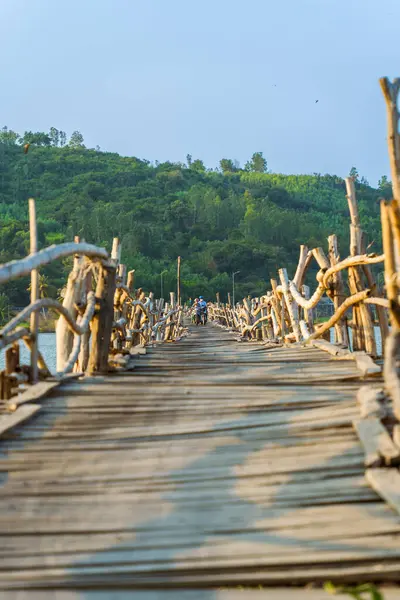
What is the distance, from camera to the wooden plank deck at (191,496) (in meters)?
2.13

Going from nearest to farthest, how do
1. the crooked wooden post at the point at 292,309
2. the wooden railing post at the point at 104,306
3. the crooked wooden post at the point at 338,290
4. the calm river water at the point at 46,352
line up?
the wooden railing post at the point at 104,306
the crooked wooden post at the point at 338,290
the crooked wooden post at the point at 292,309
the calm river water at the point at 46,352

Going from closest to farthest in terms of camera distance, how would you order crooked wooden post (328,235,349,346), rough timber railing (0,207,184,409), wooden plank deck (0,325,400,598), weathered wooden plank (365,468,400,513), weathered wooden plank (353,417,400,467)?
wooden plank deck (0,325,400,598) < weathered wooden plank (365,468,400,513) < weathered wooden plank (353,417,400,467) < rough timber railing (0,207,184,409) < crooked wooden post (328,235,349,346)

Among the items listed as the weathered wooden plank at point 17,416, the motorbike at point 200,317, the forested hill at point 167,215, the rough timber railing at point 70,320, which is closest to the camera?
the weathered wooden plank at point 17,416

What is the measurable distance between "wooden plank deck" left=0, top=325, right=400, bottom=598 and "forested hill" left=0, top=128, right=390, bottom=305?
150 ft

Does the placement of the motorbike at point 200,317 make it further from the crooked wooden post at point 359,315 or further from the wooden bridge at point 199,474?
the wooden bridge at point 199,474

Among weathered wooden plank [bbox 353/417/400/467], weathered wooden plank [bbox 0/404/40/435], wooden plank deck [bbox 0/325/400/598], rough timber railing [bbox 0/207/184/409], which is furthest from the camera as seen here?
rough timber railing [bbox 0/207/184/409]

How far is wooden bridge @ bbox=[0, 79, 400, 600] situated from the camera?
213 cm

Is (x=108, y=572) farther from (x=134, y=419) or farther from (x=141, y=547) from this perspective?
(x=134, y=419)

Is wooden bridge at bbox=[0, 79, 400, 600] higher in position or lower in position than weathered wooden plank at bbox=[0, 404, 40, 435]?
lower

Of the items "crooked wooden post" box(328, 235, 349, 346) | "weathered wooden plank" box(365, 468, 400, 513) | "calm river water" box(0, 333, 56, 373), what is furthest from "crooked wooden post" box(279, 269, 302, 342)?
"calm river water" box(0, 333, 56, 373)

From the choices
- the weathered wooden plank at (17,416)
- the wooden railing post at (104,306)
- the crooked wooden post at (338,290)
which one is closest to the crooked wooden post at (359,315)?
the crooked wooden post at (338,290)

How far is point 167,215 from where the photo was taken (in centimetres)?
7450

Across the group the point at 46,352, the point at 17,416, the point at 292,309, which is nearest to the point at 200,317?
the point at 292,309

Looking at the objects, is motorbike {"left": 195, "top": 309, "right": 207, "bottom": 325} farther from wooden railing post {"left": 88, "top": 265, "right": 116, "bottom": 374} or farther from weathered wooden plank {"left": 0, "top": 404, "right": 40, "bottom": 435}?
weathered wooden plank {"left": 0, "top": 404, "right": 40, "bottom": 435}
